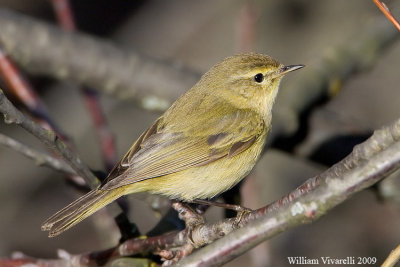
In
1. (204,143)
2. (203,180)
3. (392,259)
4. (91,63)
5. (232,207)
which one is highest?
(91,63)

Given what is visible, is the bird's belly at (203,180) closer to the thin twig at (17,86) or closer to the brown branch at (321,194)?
the thin twig at (17,86)

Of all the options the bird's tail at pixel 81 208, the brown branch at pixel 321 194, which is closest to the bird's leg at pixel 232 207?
the brown branch at pixel 321 194

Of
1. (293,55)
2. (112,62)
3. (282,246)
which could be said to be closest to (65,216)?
(112,62)

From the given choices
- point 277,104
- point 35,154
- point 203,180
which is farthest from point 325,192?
point 277,104

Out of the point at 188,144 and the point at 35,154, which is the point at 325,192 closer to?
the point at 35,154

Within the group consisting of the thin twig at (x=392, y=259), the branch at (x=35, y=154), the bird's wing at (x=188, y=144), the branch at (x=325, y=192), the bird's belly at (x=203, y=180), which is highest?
the bird's wing at (x=188, y=144)
